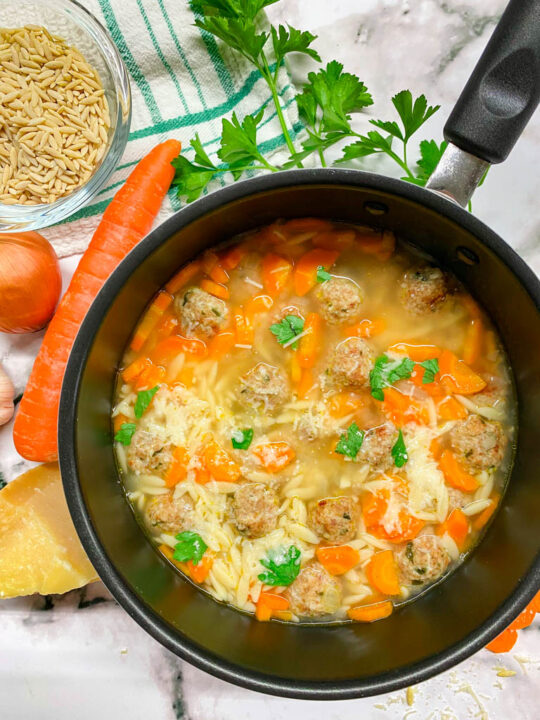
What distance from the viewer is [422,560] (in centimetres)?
304

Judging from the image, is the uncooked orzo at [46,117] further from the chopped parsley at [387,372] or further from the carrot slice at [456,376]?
the carrot slice at [456,376]

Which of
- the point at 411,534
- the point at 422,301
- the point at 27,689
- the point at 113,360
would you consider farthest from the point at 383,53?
the point at 27,689

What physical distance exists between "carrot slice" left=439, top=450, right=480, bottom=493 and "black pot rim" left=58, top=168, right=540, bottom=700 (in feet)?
1.61

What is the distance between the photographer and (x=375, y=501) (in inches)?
122

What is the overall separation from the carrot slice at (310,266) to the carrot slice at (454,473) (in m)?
0.97

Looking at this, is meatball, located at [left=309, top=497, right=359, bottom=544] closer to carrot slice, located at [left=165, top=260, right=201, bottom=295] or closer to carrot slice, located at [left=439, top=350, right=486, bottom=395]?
carrot slice, located at [left=439, top=350, right=486, bottom=395]

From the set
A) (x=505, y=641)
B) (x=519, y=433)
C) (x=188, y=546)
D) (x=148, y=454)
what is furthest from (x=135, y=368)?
(x=505, y=641)

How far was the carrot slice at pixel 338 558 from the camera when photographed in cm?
310

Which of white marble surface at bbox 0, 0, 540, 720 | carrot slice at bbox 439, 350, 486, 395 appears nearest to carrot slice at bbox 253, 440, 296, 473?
carrot slice at bbox 439, 350, 486, 395

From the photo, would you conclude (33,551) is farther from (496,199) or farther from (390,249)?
(496,199)

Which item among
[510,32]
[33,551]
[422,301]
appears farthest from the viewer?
[33,551]

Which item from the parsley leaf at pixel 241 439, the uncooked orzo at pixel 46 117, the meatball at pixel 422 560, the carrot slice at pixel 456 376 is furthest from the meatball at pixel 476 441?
the uncooked orzo at pixel 46 117

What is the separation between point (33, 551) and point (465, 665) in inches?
86.6

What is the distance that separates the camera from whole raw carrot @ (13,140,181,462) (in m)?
3.37
